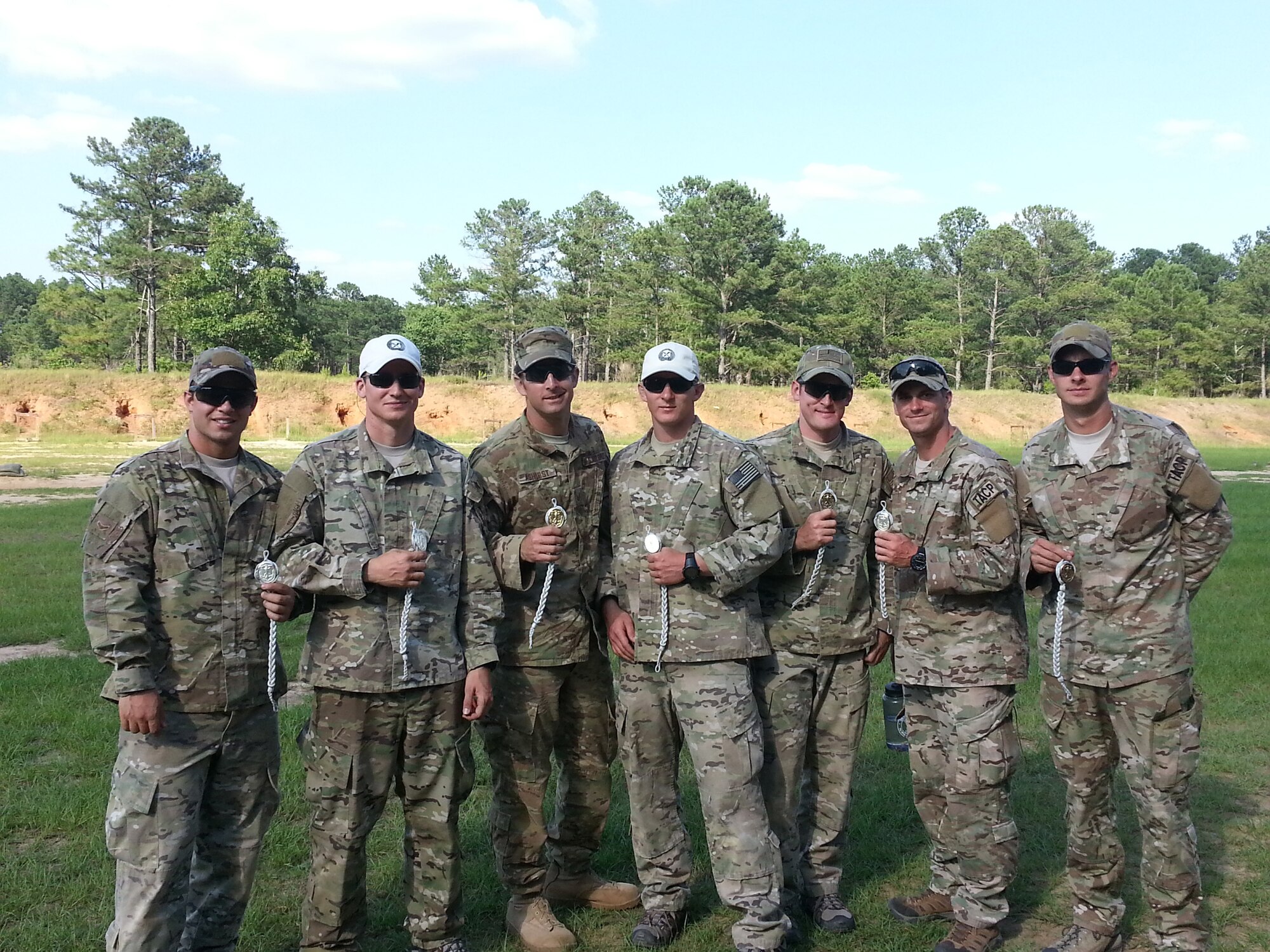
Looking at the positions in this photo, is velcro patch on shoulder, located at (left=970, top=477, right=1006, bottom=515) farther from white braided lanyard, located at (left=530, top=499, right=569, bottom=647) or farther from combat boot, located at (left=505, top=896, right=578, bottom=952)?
combat boot, located at (left=505, top=896, right=578, bottom=952)

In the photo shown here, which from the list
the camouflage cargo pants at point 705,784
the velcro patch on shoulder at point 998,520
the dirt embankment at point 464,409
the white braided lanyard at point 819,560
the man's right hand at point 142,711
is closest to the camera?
the man's right hand at point 142,711

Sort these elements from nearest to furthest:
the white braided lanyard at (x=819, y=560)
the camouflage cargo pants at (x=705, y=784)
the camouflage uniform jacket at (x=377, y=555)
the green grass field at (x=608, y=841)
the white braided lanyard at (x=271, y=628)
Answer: the white braided lanyard at (x=271, y=628) → the camouflage uniform jacket at (x=377, y=555) → the camouflage cargo pants at (x=705, y=784) → the green grass field at (x=608, y=841) → the white braided lanyard at (x=819, y=560)

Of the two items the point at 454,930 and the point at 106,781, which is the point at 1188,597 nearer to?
the point at 454,930

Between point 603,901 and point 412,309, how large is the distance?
78775mm

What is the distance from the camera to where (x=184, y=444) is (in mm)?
4008

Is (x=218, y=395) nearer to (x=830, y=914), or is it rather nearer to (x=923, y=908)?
(x=830, y=914)

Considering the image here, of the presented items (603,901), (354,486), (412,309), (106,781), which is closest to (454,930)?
(603,901)

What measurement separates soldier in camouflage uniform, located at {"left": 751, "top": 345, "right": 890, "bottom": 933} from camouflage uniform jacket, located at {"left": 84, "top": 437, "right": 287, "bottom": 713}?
2.25 m

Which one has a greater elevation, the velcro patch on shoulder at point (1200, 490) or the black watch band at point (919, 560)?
the velcro patch on shoulder at point (1200, 490)

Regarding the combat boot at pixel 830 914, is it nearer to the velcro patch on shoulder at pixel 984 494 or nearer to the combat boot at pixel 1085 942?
the combat boot at pixel 1085 942

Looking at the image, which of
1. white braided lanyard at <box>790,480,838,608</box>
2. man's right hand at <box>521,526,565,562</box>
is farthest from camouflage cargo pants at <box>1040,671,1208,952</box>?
man's right hand at <box>521,526,565,562</box>

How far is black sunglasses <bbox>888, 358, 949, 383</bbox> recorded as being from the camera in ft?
14.6

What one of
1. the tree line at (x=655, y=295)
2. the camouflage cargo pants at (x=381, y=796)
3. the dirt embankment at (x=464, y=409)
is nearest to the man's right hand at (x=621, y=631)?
the camouflage cargo pants at (x=381, y=796)

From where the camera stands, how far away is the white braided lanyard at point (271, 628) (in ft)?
12.7
